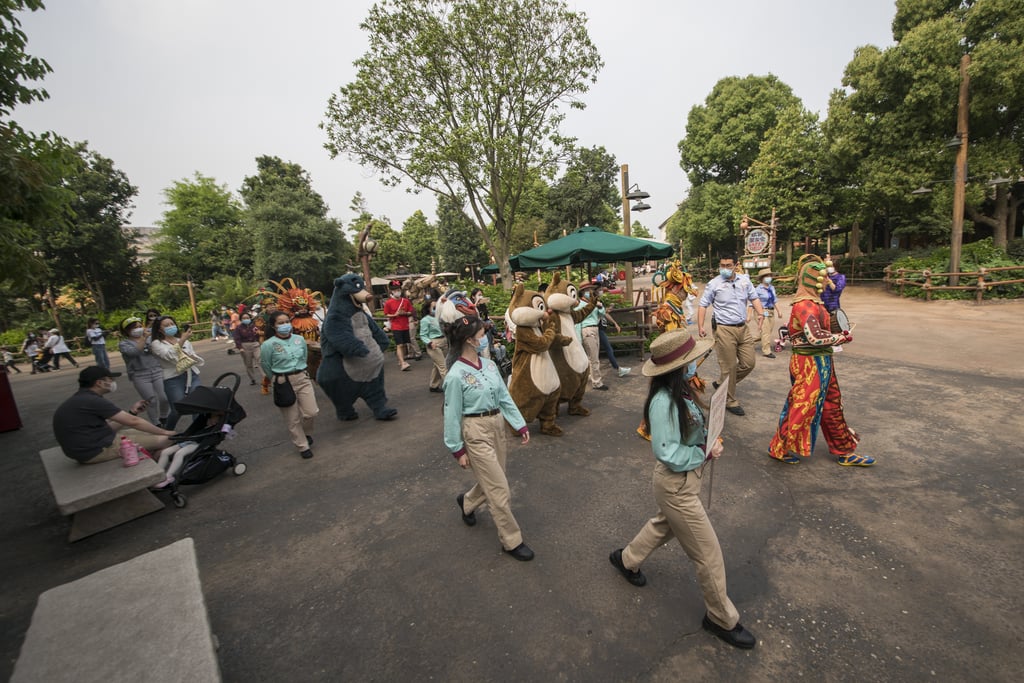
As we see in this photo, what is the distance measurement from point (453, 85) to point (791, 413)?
13549 mm

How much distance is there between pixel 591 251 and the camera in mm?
7523

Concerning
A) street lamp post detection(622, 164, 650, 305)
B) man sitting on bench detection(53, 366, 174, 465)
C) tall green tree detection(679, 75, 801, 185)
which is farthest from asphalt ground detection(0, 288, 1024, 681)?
tall green tree detection(679, 75, 801, 185)

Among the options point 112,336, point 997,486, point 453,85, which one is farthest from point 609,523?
point 112,336

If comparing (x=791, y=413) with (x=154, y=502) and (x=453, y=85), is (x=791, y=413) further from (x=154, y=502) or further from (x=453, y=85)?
(x=453, y=85)

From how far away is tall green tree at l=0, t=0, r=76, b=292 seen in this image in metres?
3.49

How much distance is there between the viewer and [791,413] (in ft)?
13.1

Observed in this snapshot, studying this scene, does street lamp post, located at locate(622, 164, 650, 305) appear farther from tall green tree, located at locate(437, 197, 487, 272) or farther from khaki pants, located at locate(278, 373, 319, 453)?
tall green tree, located at locate(437, 197, 487, 272)

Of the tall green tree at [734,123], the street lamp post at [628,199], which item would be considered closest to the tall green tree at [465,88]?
the street lamp post at [628,199]

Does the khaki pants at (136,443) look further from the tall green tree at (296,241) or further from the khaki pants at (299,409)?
the tall green tree at (296,241)

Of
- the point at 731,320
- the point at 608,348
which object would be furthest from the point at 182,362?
the point at 731,320

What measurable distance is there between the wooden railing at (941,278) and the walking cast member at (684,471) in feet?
51.7

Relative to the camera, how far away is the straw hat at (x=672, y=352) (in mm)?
2275

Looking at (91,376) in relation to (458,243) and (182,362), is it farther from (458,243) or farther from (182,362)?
(458,243)

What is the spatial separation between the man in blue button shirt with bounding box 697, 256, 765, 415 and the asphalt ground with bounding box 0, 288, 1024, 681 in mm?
673
